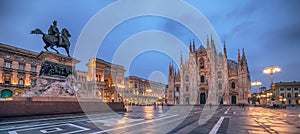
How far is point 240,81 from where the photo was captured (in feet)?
180

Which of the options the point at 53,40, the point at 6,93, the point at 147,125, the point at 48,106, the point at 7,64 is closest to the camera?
the point at 147,125

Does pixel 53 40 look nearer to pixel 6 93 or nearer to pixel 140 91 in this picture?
pixel 6 93

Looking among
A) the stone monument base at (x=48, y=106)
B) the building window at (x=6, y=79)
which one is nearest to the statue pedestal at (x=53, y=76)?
the stone monument base at (x=48, y=106)

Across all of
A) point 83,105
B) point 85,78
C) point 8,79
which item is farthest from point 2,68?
point 83,105

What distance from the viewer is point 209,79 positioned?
6012 cm

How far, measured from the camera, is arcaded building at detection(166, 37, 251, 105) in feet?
182

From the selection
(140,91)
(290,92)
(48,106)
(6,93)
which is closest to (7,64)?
(6,93)

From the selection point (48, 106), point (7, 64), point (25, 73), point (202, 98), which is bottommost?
point (202, 98)

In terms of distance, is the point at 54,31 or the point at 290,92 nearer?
the point at 54,31

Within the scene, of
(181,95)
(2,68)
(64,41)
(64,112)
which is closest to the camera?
(64,112)

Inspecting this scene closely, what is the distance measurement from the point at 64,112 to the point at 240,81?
5004 centimetres

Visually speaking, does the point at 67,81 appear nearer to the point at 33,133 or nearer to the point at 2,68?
the point at 33,133

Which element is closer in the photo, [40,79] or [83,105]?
[40,79]

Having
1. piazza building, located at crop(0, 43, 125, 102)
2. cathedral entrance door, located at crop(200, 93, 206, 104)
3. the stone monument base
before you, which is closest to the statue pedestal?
the stone monument base
